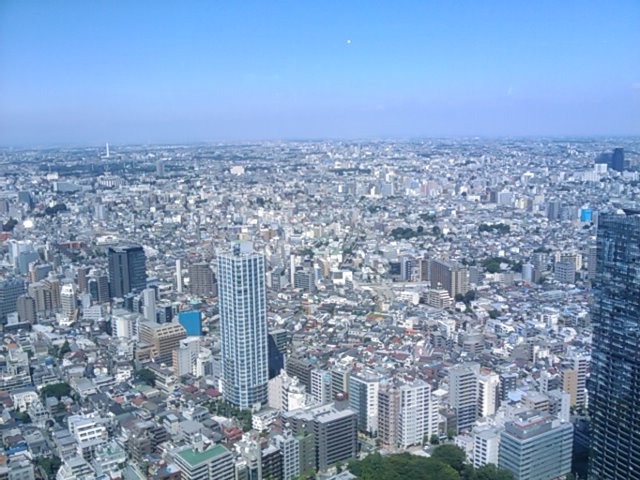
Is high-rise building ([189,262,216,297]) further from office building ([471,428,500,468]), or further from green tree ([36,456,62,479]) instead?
office building ([471,428,500,468])

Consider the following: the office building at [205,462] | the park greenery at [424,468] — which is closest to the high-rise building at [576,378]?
the park greenery at [424,468]

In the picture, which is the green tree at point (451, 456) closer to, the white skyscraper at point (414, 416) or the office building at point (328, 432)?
the white skyscraper at point (414, 416)

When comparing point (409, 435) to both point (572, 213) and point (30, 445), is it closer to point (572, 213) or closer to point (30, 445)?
point (30, 445)

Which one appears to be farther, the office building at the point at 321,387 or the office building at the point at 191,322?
the office building at the point at 191,322

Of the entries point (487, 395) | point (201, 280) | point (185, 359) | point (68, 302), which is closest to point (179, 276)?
point (201, 280)

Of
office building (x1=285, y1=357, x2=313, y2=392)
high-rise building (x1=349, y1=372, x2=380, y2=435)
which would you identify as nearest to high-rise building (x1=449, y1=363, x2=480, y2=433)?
high-rise building (x1=349, y1=372, x2=380, y2=435)

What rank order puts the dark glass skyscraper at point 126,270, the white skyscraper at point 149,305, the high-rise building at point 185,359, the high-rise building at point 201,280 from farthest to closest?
1. the dark glass skyscraper at point 126,270
2. the high-rise building at point 201,280
3. the white skyscraper at point 149,305
4. the high-rise building at point 185,359

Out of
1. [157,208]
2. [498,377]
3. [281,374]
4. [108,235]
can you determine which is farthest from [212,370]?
[157,208]
